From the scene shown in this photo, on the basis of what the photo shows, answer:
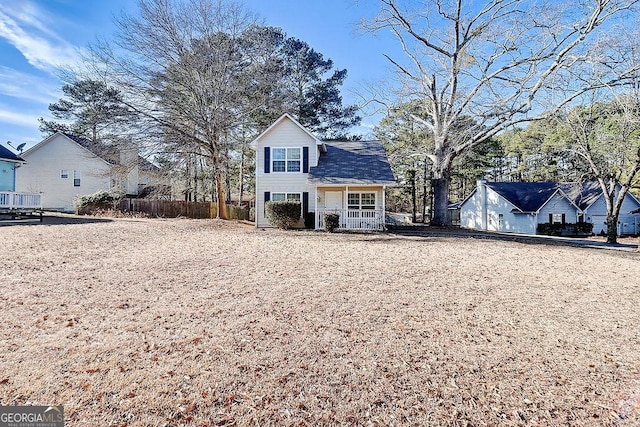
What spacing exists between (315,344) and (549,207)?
3310 centimetres

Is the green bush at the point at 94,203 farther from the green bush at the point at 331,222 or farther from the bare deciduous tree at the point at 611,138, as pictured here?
the bare deciduous tree at the point at 611,138

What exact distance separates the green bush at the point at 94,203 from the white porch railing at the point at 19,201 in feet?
13.4

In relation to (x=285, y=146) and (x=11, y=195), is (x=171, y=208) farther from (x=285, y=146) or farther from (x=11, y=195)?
(x=285, y=146)

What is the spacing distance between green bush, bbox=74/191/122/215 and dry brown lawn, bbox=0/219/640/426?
16541 millimetres

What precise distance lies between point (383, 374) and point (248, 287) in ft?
11.2

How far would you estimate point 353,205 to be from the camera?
17.9 metres

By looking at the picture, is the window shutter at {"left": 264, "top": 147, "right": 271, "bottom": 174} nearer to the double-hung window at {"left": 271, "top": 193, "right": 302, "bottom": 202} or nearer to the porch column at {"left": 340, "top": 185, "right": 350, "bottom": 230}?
the double-hung window at {"left": 271, "top": 193, "right": 302, "bottom": 202}

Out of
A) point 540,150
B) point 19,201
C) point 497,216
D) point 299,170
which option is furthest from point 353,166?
point 540,150

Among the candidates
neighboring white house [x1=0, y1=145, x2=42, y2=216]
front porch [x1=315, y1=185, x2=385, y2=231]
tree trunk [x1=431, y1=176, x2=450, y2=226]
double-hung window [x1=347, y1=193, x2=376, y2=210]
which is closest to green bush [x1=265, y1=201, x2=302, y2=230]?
front porch [x1=315, y1=185, x2=385, y2=231]

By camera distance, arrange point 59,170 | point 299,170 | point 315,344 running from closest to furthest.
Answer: point 315,344, point 299,170, point 59,170

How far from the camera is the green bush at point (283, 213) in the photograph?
16.2m

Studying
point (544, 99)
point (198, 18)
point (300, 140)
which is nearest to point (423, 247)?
point (300, 140)
